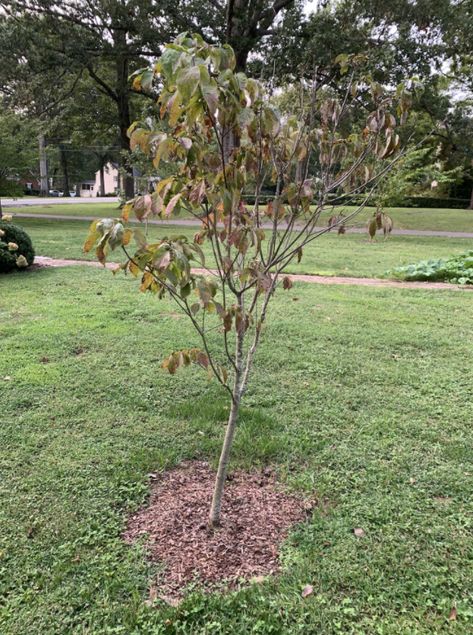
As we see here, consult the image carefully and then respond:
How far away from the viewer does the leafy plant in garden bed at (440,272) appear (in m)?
7.52

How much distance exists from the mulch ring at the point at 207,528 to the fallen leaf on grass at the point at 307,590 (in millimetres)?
152

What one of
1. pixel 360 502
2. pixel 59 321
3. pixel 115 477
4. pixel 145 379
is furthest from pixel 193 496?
pixel 59 321

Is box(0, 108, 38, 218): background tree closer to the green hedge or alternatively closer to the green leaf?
the green hedge

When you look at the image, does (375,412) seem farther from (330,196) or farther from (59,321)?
(59,321)

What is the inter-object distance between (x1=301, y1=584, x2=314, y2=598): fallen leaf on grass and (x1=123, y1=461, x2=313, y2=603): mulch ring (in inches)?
6.0

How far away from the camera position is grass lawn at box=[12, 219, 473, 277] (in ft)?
28.2

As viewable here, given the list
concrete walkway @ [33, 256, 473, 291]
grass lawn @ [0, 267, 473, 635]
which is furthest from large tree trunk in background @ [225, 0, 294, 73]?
grass lawn @ [0, 267, 473, 635]

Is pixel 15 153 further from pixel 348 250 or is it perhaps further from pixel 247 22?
pixel 348 250

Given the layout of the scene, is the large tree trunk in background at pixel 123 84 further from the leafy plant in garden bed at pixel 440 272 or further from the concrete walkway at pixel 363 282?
the leafy plant in garden bed at pixel 440 272

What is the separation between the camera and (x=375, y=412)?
3.17 metres

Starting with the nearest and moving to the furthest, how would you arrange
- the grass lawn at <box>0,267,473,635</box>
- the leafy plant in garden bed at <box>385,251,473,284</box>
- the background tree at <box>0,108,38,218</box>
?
1. the grass lawn at <box>0,267,473,635</box>
2. the leafy plant in garden bed at <box>385,251,473,284</box>
3. the background tree at <box>0,108,38,218</box>

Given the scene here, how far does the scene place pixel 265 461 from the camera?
263 centimetres

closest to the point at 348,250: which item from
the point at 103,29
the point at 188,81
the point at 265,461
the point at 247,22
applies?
the point at 247,22

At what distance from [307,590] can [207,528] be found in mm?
518
